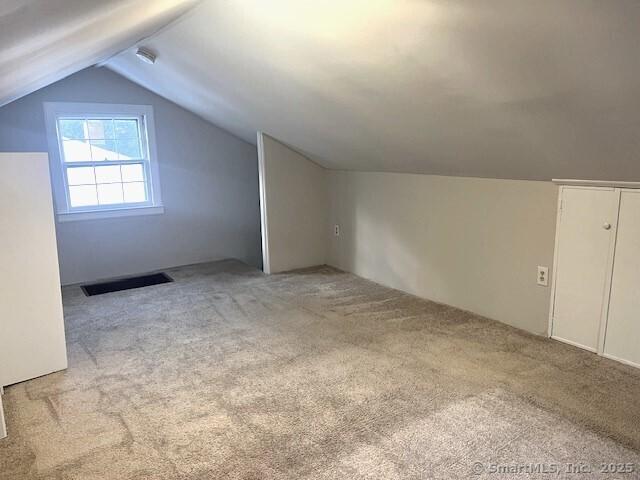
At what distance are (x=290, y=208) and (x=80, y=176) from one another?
212 cm

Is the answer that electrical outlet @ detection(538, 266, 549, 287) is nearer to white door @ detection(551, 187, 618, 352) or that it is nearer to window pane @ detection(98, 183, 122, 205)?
white door @ detection(551, 187, 618, 352)

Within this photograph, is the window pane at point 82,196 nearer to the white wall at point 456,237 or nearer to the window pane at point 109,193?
the window pane at point 109,193

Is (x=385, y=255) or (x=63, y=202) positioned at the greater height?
(x=63, y=202)

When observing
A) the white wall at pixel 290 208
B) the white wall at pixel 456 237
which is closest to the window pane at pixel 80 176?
the white wall at pixel 290 208

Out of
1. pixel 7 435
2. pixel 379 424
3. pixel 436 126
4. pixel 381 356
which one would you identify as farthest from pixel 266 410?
pixel 436 126

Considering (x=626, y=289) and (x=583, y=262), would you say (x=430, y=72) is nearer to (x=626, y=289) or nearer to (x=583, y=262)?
(x=583, y=262)

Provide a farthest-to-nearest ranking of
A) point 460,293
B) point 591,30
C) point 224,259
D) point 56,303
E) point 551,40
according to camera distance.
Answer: point 224,259, point 460,293, point 56,303, point 551,40, point 591,30

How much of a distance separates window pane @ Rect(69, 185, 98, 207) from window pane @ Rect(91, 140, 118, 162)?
305 mm

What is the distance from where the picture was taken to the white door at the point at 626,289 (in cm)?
257

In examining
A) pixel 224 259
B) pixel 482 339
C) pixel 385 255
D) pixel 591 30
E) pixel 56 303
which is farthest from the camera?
pixel 224 259

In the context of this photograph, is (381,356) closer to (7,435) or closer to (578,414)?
(578,414)

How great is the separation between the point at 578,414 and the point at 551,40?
1648 millimetres

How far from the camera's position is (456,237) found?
11.8ft

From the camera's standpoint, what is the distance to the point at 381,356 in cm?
284
